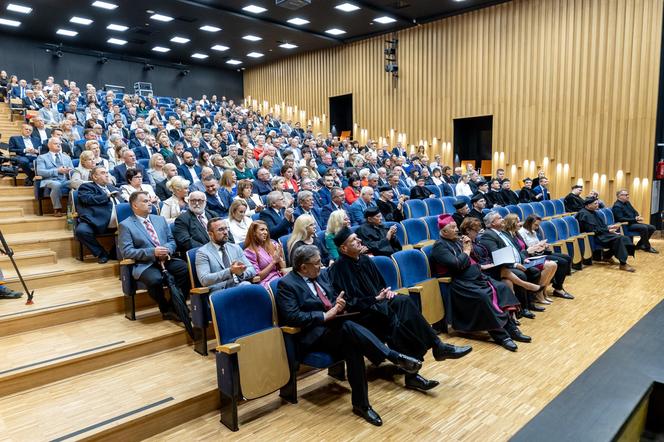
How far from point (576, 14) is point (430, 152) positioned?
11.5 ft

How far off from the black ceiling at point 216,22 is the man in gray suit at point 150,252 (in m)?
6.62

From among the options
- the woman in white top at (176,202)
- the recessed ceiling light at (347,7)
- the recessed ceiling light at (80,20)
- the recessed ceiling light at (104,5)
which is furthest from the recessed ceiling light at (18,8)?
the woman in white top at (176,202)

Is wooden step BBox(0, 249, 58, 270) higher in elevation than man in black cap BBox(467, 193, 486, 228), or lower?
lower

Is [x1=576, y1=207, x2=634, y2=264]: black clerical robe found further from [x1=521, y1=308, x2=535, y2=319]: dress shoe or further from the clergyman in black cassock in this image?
the clergyman in black cassock

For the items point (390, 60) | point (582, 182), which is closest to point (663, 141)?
point (582, 182)

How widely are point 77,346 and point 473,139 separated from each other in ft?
28.6

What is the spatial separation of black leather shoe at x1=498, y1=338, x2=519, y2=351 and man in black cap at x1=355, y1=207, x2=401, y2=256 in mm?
1057

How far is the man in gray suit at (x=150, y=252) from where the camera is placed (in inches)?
106

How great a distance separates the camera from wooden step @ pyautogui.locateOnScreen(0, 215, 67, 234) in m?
3.58

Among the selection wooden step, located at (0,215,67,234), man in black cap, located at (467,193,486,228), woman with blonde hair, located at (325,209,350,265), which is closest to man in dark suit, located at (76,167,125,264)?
wooden step, located at (0,215,67,234)

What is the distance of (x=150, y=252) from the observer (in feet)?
8.90

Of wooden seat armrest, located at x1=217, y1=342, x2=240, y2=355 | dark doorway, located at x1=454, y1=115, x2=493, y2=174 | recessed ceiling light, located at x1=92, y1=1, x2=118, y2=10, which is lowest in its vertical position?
wooden seat armrest, located at x1=217, y1=342, x2=240, y2=355

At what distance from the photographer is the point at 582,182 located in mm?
7477

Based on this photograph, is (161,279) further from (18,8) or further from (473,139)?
(18,8)
